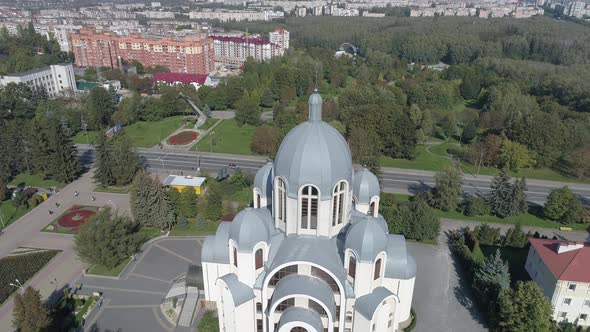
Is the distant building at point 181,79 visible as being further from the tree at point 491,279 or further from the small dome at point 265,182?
the tree at point 491,279

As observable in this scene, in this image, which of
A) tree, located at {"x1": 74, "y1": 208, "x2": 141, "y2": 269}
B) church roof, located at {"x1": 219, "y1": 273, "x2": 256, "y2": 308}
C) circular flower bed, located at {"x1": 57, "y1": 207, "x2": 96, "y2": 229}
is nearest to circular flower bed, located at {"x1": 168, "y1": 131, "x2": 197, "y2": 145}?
circular flower bed, located at {"x1": 57, "y1": 207, "x2": 96, "y2": 229}

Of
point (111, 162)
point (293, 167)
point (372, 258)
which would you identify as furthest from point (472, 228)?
point (111, 162)

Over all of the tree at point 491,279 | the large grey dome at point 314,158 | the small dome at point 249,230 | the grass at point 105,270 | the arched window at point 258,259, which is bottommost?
the grass at point 105,270

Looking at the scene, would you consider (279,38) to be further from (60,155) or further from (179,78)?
(60,155)

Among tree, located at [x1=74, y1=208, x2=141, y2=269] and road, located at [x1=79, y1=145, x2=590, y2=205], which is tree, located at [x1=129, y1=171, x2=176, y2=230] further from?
road, located at [x1=79, y1=145, x2=590, y2=205]

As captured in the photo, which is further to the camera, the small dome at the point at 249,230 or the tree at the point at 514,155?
the tree at the point at 514,155

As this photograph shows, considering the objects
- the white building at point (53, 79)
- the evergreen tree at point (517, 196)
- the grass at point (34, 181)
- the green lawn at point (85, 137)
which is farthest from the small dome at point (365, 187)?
the white building at point (53, 79)

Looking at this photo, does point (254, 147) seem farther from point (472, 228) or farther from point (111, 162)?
point (472, 228)
